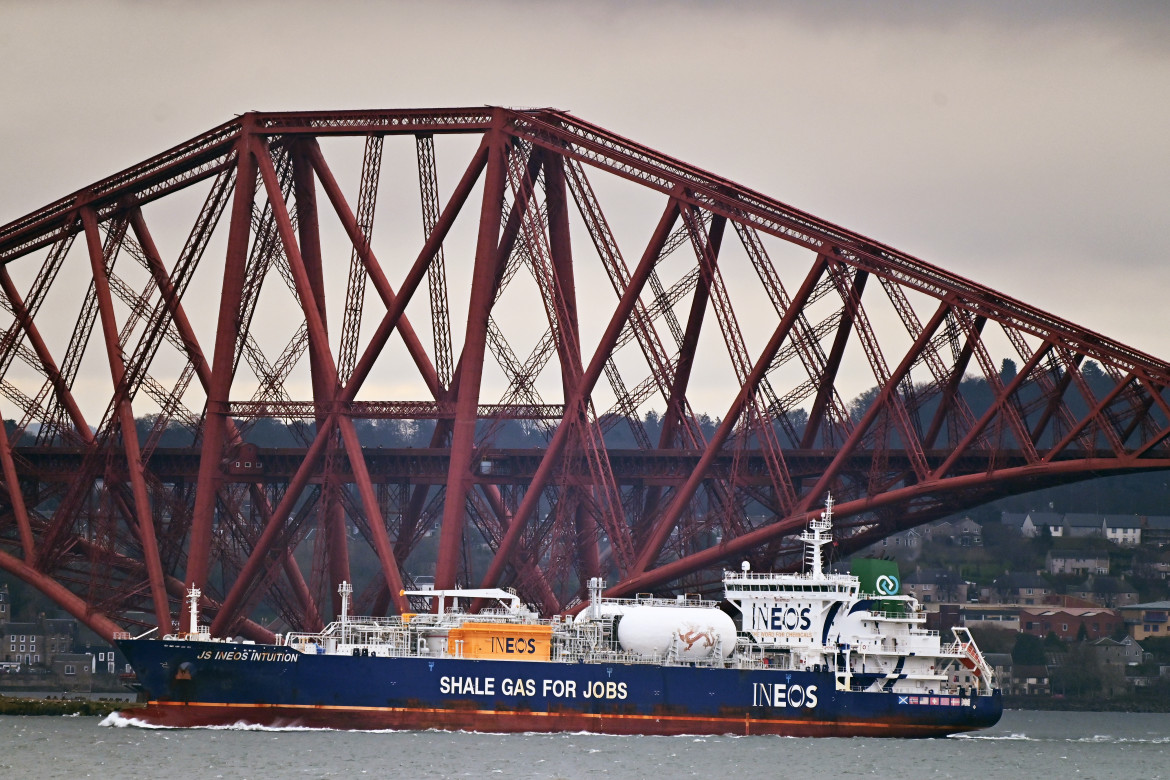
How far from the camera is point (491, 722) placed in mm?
85938

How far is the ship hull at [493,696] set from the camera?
8481 cm

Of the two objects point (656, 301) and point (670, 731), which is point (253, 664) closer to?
point (670, 731)

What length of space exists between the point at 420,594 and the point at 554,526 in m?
7.01

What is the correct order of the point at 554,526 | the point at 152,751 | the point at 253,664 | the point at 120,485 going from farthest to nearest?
the point at 120,485
the point at 554,526
the point at 253,664
the point at 152,751

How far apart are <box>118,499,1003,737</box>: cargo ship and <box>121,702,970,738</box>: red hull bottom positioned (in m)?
0.05

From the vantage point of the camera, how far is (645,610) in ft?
285

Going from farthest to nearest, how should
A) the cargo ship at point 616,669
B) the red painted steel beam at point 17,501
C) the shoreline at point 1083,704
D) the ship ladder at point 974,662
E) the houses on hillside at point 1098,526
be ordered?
1. the houses on hillside at point 1098,526
2. the shoreline at point 1083,704
3. the red painted steel beam at point 17,501
4. the ship ladder at point 974,662
5. the cargo ship at point 616,669

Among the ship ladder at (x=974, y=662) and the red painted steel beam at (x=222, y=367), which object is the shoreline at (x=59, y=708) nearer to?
the red painted steel beam at (x=222, y=367)

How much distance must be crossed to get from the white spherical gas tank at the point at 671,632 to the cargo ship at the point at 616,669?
0.07 meters

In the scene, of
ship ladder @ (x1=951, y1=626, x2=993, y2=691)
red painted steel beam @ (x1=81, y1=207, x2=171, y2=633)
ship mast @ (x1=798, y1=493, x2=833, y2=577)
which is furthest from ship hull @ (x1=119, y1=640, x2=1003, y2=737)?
red painted steel beam @ (x1=81, y1=207, x2=171, y2=633)

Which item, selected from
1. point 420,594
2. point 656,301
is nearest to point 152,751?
point 420,594

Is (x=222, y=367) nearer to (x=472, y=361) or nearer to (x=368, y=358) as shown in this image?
(x=368, y=358)

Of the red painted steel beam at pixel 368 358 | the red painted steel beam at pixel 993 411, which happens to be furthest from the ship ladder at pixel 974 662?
the red painted steel beam at pixel 368 358

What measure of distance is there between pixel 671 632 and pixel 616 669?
2469 millimetres
